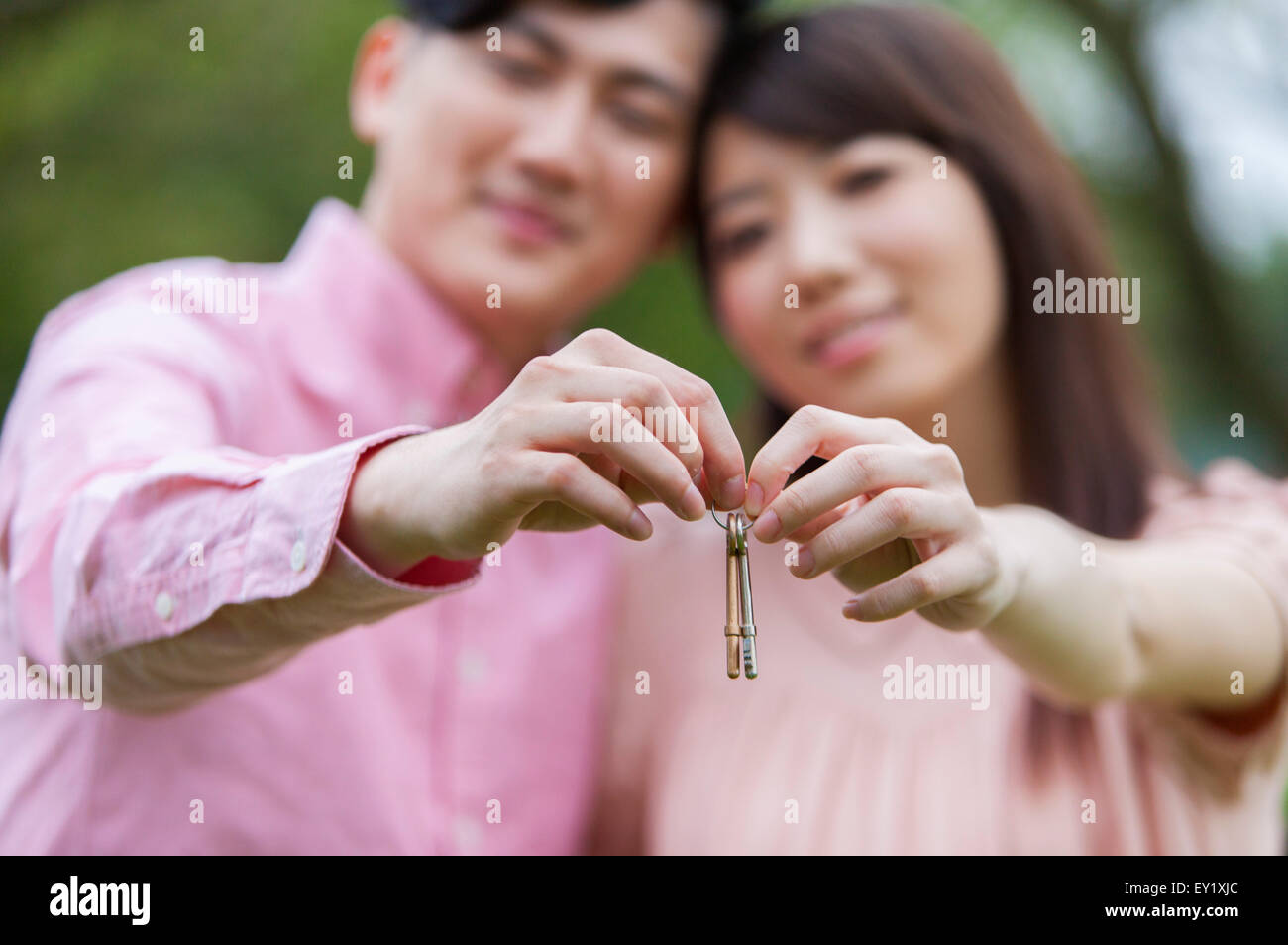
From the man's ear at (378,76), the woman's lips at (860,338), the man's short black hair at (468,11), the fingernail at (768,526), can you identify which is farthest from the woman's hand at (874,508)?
the man's ear at (378,76)

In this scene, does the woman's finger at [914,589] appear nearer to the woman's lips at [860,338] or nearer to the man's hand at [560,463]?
the man's hand at [560,463]

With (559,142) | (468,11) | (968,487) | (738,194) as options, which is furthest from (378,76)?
(968,487)

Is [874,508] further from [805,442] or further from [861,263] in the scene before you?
[861,263]

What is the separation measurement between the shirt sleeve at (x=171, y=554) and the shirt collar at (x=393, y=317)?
381 millimetres

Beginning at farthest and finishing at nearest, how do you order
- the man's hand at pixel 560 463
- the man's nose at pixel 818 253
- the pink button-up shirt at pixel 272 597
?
1. the man's nose at pixel 818 253
2. the pink button-up shirt at pixel 272 597
3. the man's hand at pixel 560 463

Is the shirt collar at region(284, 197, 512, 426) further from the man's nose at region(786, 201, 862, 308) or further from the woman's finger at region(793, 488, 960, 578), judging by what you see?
the woman's finger at region(793, 488, 960, 578)

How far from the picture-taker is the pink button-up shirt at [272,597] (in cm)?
77

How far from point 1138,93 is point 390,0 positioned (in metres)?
1.74

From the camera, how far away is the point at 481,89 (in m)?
1.30

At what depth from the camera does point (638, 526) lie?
68 centimetres

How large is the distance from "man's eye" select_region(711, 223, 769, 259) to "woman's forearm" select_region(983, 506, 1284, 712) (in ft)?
1.74

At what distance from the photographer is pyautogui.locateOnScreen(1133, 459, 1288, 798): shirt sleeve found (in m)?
1.16

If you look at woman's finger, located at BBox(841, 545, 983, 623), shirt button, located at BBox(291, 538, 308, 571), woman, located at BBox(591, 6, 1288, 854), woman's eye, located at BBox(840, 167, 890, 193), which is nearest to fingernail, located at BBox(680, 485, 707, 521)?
woman's finger, located at BBox(841, 545, 983, 623)

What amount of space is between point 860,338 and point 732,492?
0.64 m
